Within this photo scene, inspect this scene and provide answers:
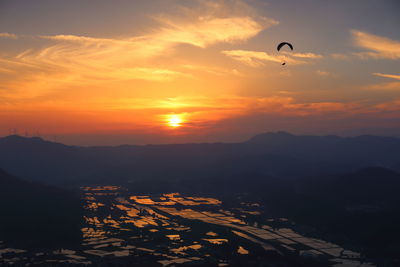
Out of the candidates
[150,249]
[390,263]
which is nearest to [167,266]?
[150,249]

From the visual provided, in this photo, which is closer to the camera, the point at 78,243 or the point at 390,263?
the point at 390,263

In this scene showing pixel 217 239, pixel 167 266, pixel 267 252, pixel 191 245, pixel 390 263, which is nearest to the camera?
pixel 167 266

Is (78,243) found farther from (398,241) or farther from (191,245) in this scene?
(398,241)

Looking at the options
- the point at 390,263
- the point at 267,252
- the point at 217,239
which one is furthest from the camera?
the point at 217,239

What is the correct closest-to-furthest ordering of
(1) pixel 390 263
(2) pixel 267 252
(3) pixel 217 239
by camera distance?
(1) pixel 390 263, (2) pixel 267 252, (3) pixel 217 239

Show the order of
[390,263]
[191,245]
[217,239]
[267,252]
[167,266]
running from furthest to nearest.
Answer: [217,239], [191,245], [267,252], [390,263], [167,266]

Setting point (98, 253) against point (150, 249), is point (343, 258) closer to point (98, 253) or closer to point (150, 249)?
point (150, 249)

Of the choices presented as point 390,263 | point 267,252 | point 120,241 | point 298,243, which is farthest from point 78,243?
point 390,263

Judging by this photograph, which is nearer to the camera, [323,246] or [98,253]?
[98,253]
